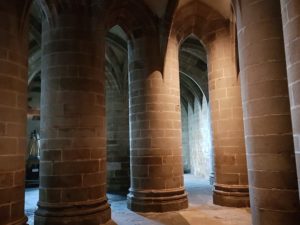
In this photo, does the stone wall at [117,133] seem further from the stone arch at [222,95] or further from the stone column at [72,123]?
the stone column at [72,123]

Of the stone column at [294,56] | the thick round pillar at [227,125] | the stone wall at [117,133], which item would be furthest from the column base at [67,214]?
the stone wall at [117,133]

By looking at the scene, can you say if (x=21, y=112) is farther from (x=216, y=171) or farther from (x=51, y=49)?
(x=216, y=171)

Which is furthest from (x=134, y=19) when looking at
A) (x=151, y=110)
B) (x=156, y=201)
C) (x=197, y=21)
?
(x=156, y=201)

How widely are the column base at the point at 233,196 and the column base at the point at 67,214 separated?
350cm

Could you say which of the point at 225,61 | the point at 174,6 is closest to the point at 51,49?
the point at 174,6

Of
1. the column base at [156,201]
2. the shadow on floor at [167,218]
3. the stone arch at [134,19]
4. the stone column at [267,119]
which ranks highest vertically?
the stone arch at [134,19]

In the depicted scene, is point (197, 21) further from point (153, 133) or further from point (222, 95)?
point (153, 133)

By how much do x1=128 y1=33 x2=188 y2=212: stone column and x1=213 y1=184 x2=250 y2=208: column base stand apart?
38.3 inches

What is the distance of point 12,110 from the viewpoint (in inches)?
189

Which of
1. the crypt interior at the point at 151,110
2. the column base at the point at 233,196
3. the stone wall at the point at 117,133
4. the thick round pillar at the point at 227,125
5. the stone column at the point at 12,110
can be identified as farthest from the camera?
the stone wall at the point at 117,133

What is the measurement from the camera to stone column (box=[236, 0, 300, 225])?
4.32 metres

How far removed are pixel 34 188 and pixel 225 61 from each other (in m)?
8.92

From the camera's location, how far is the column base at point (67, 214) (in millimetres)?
5781

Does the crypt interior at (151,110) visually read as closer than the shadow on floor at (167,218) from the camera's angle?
Yes
